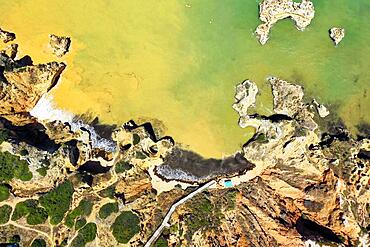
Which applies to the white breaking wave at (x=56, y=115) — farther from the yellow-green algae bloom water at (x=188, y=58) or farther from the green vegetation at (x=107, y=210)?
the green vegetation at (x=107, y=210)

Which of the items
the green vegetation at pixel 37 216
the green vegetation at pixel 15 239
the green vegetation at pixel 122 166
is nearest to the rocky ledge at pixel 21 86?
the green vegetation at pixel 122 166

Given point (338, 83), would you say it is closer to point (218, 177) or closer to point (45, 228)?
point (218, 177)

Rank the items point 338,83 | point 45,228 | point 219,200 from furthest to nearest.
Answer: point 338,83, point 219,200, point 45,228

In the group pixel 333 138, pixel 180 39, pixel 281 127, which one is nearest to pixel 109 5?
pixel 180 39

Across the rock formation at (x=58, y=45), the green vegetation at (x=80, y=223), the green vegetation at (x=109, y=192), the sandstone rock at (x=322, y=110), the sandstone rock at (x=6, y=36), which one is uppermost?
A: the sandstone rock at (x=322, y=110)

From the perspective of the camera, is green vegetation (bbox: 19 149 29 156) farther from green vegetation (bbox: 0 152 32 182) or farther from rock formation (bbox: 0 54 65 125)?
rock formation (bbox: 0 54 65 125)
